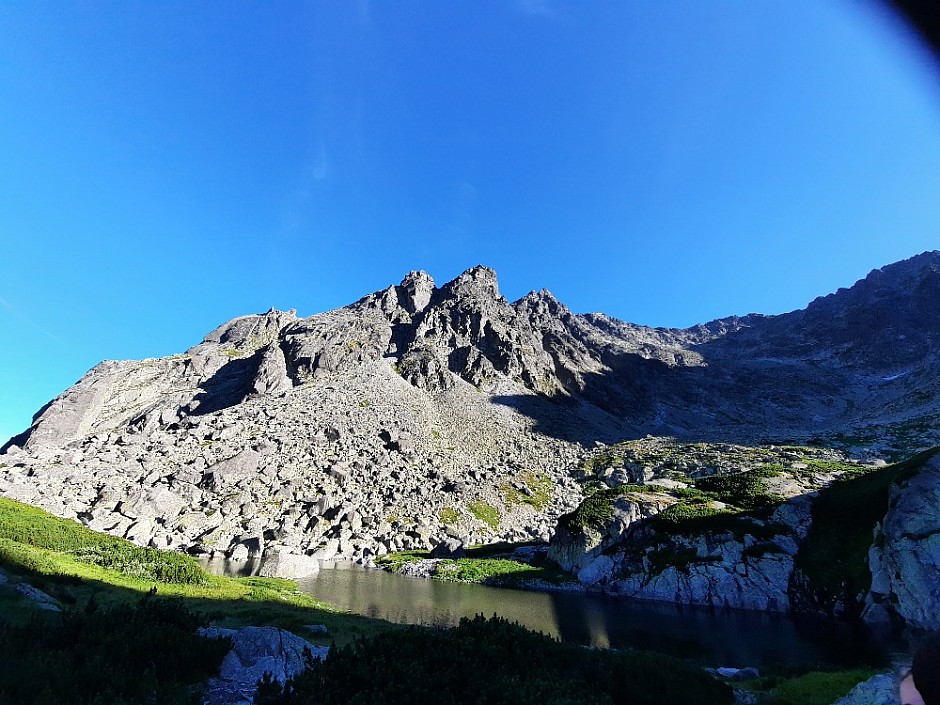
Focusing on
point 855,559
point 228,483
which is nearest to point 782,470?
point 855,559

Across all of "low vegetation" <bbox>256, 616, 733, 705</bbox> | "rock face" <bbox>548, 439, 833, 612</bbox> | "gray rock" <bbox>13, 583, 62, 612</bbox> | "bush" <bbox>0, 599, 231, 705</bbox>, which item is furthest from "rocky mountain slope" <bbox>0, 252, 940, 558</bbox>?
"low vegetation" <bbox>256, 616, 733, 705</bbox>

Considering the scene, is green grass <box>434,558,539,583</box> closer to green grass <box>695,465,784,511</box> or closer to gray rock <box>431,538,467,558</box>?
gray rock <box>431,538,467,558</box>

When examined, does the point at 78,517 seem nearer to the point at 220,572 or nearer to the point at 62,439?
the point at 220,572

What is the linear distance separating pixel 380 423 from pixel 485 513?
36710 mm

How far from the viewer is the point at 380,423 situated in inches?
4237

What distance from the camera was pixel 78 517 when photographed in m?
63.0

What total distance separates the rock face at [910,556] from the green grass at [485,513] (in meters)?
55.0

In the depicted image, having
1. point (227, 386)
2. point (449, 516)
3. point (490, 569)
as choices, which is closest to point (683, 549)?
point (490, 569)

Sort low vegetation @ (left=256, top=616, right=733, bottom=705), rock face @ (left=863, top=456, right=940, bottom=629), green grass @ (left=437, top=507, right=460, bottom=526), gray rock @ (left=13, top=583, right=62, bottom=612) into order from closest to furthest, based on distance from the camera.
Result: low vegetation @ (left=256, top=616, right=733, bottom=705) → gray rock @ (left=13, top=583, right=62, bottom=612) → rock face @ (left=863, top=456, right=940, bottom=629) → green grass @ (left=437, top=507, right=460, bottom=526)

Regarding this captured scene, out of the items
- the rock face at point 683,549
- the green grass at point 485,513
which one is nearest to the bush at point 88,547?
the rock face at point 683,549

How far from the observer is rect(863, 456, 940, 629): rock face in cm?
3212

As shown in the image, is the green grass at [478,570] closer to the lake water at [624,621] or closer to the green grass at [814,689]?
the lake water at [624,621]

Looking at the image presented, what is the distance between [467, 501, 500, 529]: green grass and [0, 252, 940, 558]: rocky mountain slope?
38cm

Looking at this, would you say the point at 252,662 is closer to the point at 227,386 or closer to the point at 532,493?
the point at 532,493
